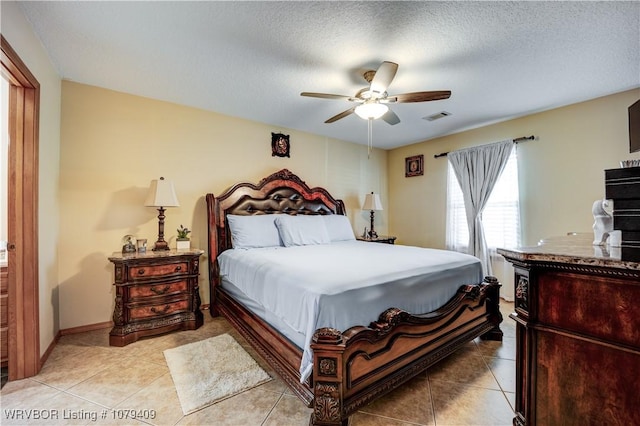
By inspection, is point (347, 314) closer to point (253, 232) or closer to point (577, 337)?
point (577, 337)

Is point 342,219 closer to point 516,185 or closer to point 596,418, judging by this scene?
point 516,185

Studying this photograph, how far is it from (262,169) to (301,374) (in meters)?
2.99

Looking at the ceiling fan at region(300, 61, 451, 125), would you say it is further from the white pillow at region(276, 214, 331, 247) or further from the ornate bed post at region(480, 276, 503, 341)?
the ornate bed post at region(480, 276, 503, 341)

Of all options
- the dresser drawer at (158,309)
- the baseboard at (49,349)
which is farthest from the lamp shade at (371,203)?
the baseboard at (49,349)

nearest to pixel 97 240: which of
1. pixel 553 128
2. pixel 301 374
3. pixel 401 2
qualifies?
pixel 301 374

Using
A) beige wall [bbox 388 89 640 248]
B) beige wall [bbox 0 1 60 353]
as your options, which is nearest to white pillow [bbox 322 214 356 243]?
beige wall [bbox 388 89 640 248]

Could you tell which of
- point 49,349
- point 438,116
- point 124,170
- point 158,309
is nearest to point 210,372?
point 158,309

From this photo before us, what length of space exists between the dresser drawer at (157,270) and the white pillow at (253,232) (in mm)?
618

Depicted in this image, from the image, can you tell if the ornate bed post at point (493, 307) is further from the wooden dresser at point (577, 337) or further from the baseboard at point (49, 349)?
the baseboard at point (49, 349)

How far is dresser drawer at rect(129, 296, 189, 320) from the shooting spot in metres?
2.54

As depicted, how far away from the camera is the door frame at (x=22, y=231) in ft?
6.21

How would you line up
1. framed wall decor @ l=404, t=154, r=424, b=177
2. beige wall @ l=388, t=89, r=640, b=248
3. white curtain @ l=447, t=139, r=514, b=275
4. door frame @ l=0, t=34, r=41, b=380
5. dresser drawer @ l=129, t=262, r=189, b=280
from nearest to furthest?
door frame @ l=0, t=34, r=41, b=380 → dresser drawer @ l=129, t=262, r=189, b=280 → beige wall @ l=388, t=89, r=640, b=248 → white curtain @ l=447, t=139, r=514, b=275 → framed wall decor @ l=404, t=154, r=424, b=177

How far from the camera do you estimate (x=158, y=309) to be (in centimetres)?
265

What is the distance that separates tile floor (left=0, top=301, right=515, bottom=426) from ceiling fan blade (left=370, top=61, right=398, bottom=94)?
231cm
